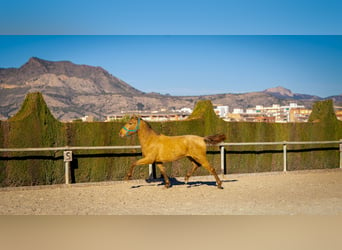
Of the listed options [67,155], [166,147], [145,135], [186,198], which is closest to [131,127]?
[145,135]

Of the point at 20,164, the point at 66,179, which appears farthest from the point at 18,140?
the point at 66,179

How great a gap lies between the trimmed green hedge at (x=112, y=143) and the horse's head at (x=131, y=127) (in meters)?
2.34

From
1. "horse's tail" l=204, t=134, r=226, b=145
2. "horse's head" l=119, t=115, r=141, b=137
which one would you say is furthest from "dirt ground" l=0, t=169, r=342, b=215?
"horse's head" l=119, t=115, r=141, b=137

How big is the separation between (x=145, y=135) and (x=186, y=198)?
244cm

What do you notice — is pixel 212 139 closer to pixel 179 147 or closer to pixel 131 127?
pixel 179 147

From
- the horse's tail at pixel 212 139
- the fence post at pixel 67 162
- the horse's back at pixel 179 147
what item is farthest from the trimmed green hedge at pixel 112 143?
the horse's tail at pixel 212 139

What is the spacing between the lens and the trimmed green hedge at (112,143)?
42.7 feet

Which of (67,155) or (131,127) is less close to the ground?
(131,127)

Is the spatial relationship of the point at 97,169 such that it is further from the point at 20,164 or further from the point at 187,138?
the point at 187,138

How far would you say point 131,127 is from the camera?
12.3m

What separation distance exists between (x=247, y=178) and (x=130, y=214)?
781cm

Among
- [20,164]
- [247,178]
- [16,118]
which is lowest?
[247,178]

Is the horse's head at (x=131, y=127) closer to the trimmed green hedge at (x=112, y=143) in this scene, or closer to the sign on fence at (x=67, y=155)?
the sign on fence at (x=67, y=155)

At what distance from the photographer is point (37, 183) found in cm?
1316
